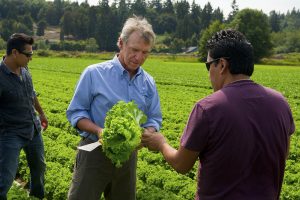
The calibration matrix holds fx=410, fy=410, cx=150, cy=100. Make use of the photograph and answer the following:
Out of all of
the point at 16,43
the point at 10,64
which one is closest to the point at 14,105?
the point at 10,64

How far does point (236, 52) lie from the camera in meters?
2.70

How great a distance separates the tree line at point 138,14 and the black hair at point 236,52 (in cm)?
7328

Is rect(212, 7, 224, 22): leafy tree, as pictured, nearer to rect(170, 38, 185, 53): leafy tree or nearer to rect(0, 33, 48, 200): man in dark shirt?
rect(170, 38, 185, 53): leafy tree

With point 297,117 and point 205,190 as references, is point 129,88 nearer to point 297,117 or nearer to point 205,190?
point 205,190

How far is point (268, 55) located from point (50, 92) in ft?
194

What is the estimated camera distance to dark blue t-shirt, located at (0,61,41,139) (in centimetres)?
517

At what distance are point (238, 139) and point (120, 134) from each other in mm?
1117

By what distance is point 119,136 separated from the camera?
3.41 m

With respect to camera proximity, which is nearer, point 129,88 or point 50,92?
point 129,88

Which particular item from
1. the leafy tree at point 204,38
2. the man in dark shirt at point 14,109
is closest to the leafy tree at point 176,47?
the leafy tree at point 204,38

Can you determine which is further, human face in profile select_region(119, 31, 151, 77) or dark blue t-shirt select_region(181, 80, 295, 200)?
human face in profile select_region(119, 31, 151, 77)

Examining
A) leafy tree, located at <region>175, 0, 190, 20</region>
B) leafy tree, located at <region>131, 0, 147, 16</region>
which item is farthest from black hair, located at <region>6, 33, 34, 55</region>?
leafy tree, located at <region>131, 0, 147, 16</region>

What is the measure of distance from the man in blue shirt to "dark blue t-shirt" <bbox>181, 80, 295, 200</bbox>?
1.20m

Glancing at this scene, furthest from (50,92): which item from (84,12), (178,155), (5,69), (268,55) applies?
(84,12)
